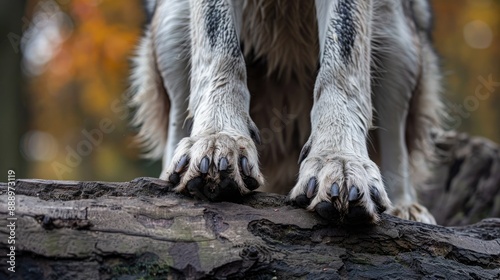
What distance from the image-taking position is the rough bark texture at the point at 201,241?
2791 millimetres

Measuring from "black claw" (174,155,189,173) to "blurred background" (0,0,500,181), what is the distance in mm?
5242

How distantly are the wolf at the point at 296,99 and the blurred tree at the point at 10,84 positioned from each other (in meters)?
4.19

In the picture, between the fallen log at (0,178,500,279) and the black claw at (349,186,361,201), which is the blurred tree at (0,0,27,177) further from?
the black claw at (349,186,361,201)

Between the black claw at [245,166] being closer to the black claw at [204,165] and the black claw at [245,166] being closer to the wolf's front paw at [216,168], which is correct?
the wolf's front paw at [216,168]

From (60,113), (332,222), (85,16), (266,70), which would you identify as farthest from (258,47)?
(60,113)

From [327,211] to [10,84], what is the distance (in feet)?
26.1

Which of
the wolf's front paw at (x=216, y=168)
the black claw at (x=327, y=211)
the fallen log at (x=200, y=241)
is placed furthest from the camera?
the wolf's front paw at (x=216, y=168)

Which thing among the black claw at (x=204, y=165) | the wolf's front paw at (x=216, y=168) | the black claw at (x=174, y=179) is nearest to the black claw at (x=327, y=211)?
the wolf's front paw at (x=216, y=168)

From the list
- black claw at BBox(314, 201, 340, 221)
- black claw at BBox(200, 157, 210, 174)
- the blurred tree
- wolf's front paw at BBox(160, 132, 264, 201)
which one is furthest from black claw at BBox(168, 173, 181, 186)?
the blurred tree

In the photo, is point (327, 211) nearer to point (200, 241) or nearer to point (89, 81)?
point (200, 241)

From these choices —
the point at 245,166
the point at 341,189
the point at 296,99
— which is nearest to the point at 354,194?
the point at 341,189

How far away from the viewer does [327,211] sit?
3.22 metres

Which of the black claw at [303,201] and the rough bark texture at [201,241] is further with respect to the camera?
the black claw at [303,201]

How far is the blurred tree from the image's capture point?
10039 millimetres
